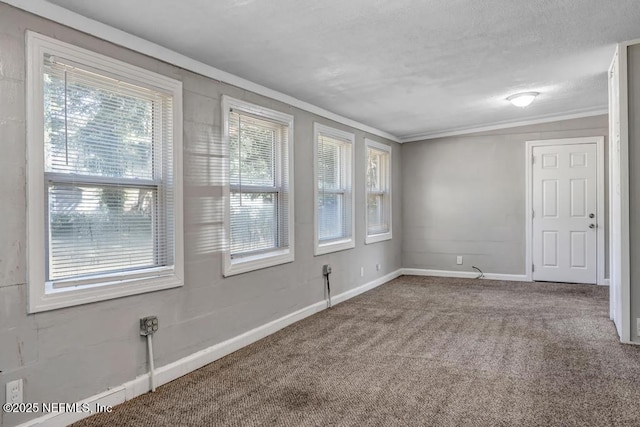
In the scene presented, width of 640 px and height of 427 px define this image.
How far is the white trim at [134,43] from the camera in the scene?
234 cm

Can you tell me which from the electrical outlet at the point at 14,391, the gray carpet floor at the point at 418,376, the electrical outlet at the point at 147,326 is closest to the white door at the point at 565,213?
the gray carpet floor at the point at 418,376

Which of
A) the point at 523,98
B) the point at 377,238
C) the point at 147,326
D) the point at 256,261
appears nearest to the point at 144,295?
the point at 147,326

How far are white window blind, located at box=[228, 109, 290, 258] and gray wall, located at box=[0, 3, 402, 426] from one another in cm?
19

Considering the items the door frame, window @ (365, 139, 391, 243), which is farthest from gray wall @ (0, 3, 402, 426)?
the door frame

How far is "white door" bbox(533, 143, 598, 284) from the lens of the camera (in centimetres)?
629

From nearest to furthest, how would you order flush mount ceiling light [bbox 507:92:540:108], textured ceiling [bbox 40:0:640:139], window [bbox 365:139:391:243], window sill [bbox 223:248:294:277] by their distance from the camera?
1. textured ceiling [bbox 40:0:640:139]
2. window sill [bbox 223:248:294:277]
3. flush mount ceiling light [bbox 507:92:540:108]
4. window [bbox 365:139:391:243]

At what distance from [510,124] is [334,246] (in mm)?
3519

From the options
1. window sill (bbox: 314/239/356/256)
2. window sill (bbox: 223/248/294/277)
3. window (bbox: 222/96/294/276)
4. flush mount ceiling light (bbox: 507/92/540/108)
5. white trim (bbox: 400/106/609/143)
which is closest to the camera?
window sill (bbox: 223/248/294/277)

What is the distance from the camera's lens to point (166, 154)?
3.10 meters

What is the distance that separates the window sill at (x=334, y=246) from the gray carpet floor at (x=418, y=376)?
0.69m

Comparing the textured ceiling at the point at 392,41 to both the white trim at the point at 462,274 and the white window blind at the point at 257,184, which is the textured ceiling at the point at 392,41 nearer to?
the white window blind at the point at 257,184

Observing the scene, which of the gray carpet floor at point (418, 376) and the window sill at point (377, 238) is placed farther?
the window sill at point (377, 238)

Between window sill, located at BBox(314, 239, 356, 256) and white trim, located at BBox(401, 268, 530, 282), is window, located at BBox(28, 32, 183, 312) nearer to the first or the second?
window sill, located at BBox(314, 239, 356, 256)

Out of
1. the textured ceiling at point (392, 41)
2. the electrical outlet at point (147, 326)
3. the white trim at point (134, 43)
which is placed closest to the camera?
the white trim at point (134, 43)
